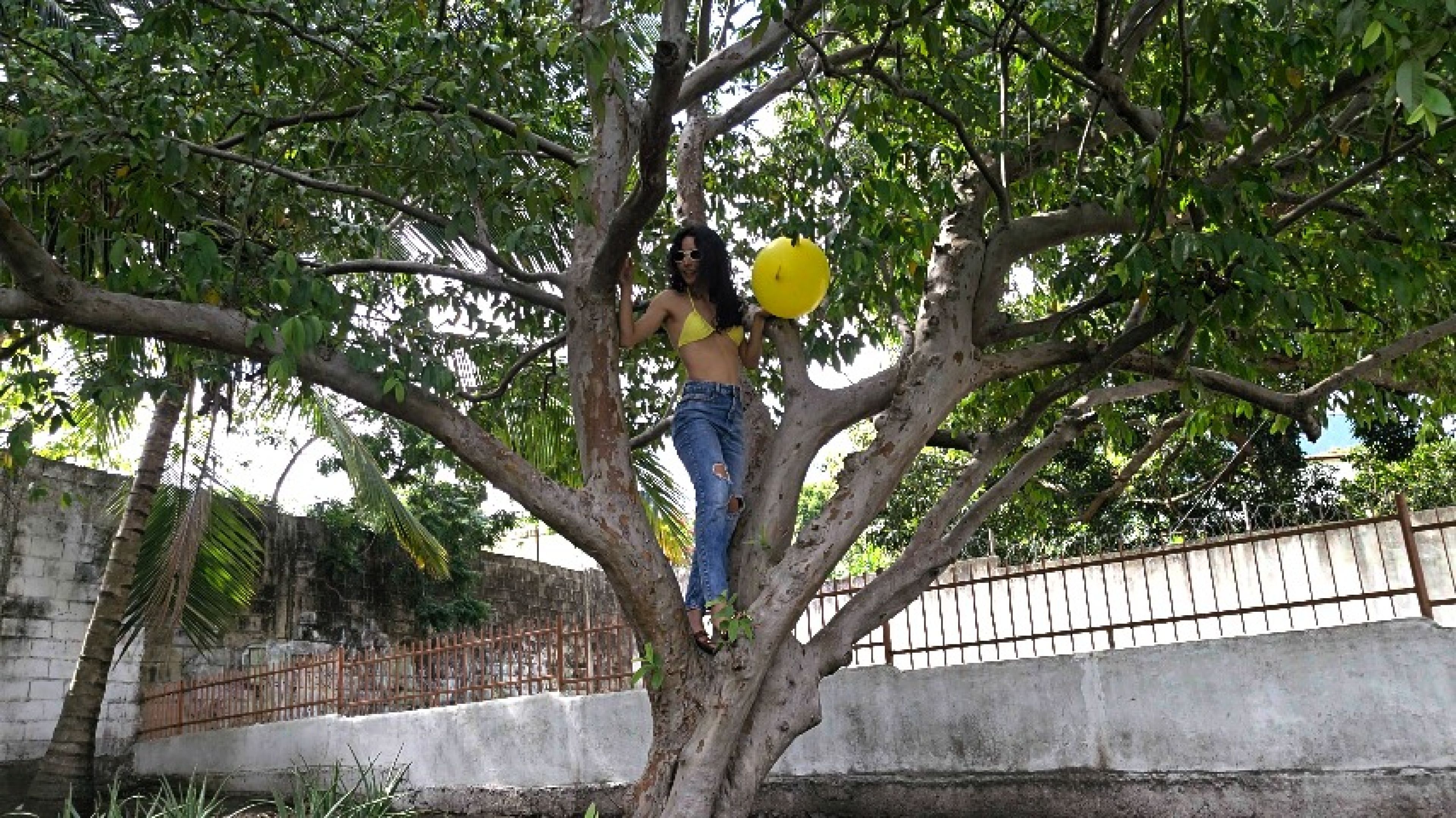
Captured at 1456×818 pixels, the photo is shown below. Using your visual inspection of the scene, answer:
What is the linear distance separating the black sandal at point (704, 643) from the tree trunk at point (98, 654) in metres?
7.01

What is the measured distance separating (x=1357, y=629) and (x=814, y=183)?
11.3ft

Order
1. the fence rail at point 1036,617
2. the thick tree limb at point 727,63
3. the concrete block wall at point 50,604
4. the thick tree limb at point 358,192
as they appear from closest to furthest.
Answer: the thick tree limb at point 358,192 → the thick tree limb at point 727,63 → the fence rail at point 1036,617 → the concrete block wall at point 50,604

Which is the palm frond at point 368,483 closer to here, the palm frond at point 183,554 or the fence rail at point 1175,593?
the palm frond at point 183,554

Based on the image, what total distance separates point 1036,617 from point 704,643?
146 inches

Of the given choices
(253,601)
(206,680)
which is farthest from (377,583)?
(206,680)

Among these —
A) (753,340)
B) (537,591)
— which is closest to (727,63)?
(753,340)

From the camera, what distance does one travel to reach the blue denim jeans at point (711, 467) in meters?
4.28

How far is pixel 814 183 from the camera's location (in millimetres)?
5852

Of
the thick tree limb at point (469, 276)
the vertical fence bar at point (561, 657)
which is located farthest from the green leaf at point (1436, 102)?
the vertical fence bar at point (561, 657)

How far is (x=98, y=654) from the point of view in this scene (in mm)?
9555

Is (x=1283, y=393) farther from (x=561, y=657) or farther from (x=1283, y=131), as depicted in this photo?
(x=561, y=657)

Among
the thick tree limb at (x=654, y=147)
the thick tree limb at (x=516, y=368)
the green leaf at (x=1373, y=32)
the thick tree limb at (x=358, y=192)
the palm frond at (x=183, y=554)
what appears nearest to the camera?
the green leaf at (x=1373, y=32)

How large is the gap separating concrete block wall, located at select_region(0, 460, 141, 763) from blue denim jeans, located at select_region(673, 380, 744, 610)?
329 inches

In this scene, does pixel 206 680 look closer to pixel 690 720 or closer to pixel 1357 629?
pixel 690 720
